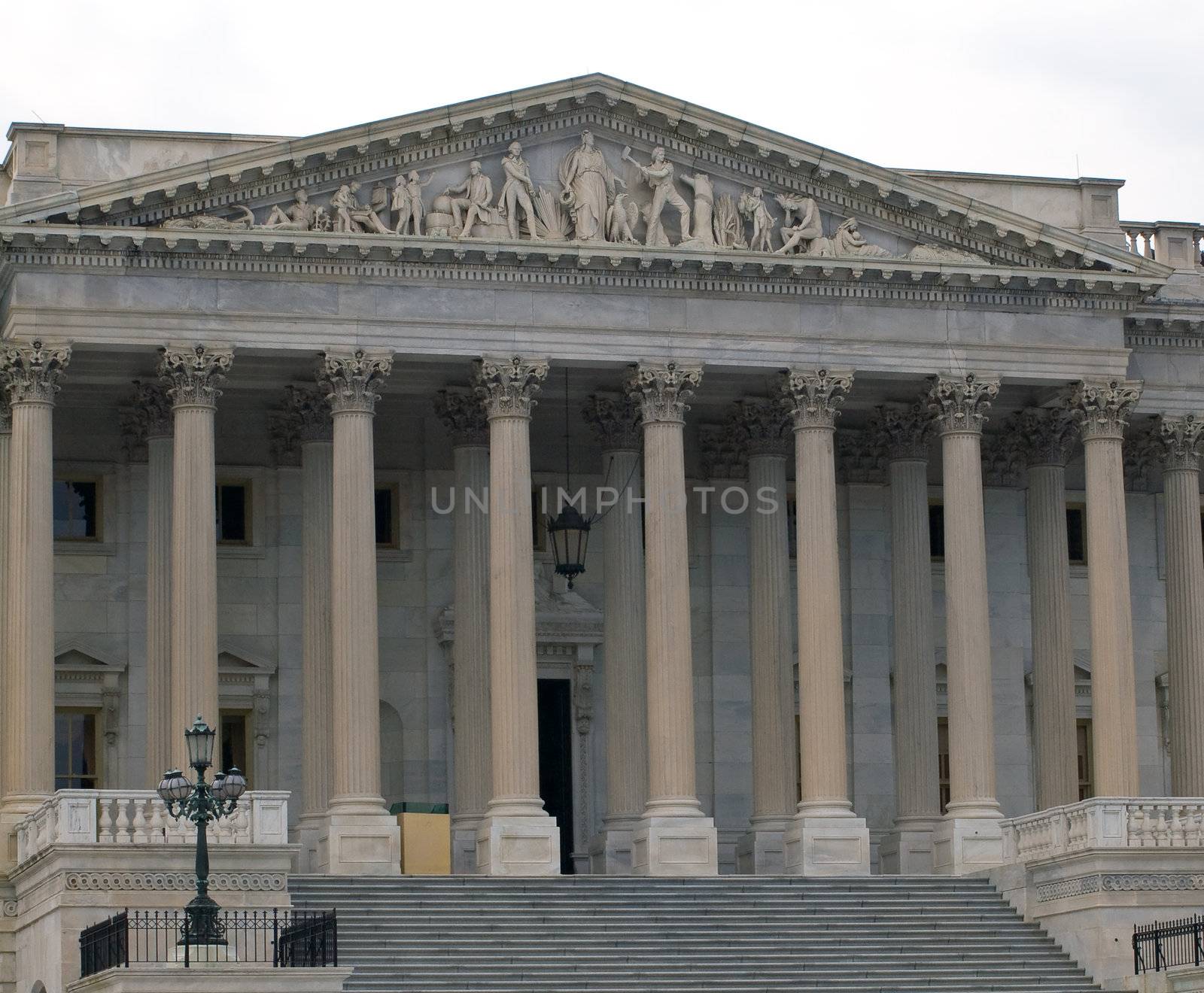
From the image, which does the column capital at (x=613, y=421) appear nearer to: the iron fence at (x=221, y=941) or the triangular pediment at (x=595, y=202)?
the triangular pediment at (x=595, y=202)

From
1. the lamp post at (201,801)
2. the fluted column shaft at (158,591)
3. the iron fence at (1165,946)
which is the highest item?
the fluted column shaft at (158,591)

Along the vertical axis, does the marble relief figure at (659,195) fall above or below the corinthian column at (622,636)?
above

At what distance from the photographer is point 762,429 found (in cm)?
6397

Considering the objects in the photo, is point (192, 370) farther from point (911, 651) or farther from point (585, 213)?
point (911, 651)

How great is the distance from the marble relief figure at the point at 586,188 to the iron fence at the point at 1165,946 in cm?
1811

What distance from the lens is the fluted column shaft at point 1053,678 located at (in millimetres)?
63344

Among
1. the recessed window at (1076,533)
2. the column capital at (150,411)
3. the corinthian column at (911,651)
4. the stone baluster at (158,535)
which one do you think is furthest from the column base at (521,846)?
the recessed window at (1076,533)

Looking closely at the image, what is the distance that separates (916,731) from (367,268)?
16.1 metres

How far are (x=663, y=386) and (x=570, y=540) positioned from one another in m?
5.54

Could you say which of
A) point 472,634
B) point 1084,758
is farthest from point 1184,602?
point 472,634

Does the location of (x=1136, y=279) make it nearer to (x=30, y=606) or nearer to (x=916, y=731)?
(x=916, y=731)

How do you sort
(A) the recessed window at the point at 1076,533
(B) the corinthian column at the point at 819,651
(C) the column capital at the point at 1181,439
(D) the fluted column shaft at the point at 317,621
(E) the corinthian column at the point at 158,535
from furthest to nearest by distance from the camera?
(A) the recessed window at the point at 1076,533 < (C) the column capital at the point at 1181,439 < (D) the fluted column shaft at the point at 317,621 < (E) the corinthian column at the point at 158,535 < (B) the corinthian column at the point at 819,651

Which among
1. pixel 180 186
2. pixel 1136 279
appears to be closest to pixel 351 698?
pixel 180 186

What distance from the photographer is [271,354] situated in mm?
57906
